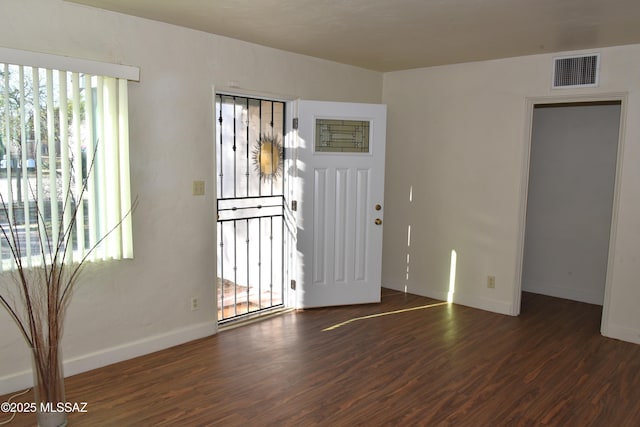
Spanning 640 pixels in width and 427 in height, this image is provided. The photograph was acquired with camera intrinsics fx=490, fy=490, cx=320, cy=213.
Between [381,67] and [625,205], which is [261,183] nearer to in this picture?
[381,67]

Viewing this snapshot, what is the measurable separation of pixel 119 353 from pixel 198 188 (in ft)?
4.48

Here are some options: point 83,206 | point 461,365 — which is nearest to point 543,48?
point 461,365

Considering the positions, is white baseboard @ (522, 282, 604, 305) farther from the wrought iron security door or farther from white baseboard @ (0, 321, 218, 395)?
white baseboard @ (0, 321, 218, 395)

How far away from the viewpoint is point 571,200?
5.38 metres

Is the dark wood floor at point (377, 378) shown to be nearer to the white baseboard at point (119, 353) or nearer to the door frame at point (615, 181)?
the white baseboard at point (119, 353)

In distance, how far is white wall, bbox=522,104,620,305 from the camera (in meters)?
5.15

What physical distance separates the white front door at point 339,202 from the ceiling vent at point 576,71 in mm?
1596

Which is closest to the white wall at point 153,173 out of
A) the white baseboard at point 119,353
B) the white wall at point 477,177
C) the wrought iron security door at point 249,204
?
the white baseboard at point 119,353

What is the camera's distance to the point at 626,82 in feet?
13.3

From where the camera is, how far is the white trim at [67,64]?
9.30 ft

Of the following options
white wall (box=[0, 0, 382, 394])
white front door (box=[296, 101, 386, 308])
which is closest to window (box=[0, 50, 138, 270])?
white wall (box=[0, 0, 382, 394])

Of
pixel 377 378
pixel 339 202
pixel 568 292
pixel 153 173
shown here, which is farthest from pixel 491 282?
pixel 153 173

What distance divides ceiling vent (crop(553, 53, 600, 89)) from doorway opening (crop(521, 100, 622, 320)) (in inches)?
27.4

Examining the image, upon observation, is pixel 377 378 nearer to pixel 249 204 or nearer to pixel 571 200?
pixel 249 204
